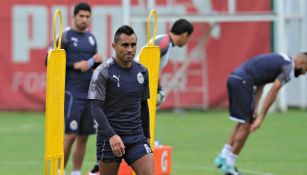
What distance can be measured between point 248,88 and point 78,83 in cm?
253

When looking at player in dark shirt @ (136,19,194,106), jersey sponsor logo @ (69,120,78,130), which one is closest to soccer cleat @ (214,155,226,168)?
player in dark shirt @ (136,19,194,106)

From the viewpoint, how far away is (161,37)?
12.5 meters

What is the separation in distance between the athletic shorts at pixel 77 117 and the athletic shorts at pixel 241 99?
2.17 metres

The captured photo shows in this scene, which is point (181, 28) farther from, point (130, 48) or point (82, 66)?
point (130, 48)

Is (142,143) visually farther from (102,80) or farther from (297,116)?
(297,116)

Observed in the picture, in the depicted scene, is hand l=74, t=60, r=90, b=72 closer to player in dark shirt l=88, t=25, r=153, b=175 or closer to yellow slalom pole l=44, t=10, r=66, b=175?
yellow slalom pole l=44, t=10, r=66, b=175

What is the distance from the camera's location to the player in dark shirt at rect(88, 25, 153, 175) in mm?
9172

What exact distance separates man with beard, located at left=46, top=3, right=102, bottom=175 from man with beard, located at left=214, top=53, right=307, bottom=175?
80.4 inches

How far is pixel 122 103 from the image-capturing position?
365 inches

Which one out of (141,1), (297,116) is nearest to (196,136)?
(297,116)

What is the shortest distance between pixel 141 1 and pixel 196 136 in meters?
6.86

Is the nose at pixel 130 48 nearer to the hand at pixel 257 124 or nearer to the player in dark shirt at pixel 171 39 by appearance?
the player in dark shirt at pixel 171 39

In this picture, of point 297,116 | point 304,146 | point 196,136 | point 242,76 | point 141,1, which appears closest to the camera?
point 242,76

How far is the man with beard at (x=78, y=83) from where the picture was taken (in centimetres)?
1255
